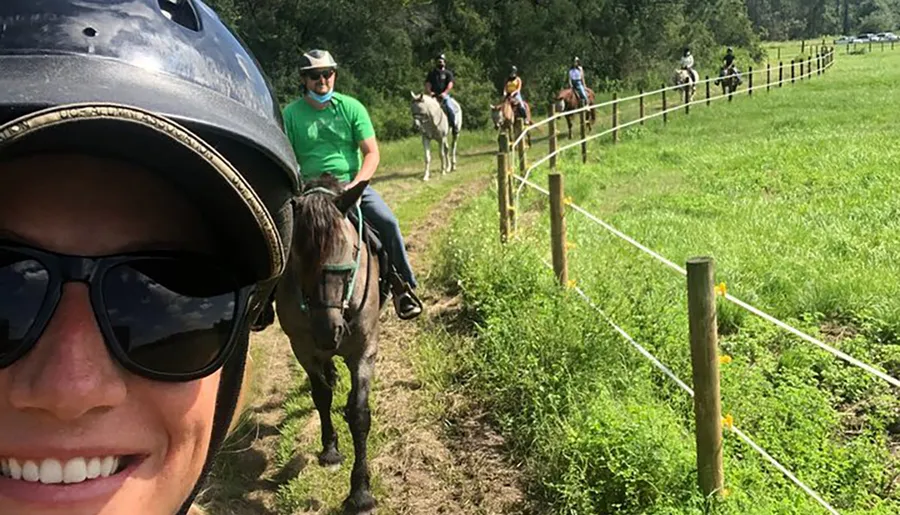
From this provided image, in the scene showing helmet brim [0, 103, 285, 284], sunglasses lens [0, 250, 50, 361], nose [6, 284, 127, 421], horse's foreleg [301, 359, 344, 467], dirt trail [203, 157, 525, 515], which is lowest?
dirt trail [203, 157, 525, 515]

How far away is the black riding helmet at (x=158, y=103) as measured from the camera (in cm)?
81

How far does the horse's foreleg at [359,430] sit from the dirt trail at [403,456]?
14 cm

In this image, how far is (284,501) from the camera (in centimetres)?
400

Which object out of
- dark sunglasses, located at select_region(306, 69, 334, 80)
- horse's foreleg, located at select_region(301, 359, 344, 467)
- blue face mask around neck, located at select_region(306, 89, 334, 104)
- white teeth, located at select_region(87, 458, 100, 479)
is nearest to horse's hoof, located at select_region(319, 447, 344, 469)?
horse's foreleg, located at select_region(301, 359, 344, 467)

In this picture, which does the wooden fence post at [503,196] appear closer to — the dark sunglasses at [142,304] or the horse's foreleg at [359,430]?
the horse's foreleg at [359,430]

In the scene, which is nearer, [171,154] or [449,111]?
[171,154]

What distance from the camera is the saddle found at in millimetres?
4277

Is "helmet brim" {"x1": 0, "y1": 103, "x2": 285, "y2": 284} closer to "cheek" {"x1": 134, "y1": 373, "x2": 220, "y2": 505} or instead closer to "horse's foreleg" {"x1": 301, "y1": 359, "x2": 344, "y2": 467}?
"cheek" {"x1": 134, "y1": 373, "x2": 220, "y2": 505}

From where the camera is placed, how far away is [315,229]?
3555 mm

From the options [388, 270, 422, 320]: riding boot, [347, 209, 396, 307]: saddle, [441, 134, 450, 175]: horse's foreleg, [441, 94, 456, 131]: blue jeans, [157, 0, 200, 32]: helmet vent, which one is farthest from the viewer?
[441, 94, 456, 131]: blue jeans

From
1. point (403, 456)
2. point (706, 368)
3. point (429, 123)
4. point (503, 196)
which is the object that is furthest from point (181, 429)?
point (429, 123)

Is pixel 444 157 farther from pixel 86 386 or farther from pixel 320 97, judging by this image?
pixel 86 386

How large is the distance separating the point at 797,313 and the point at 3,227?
5.27 meters

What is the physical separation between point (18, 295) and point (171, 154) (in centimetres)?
23
